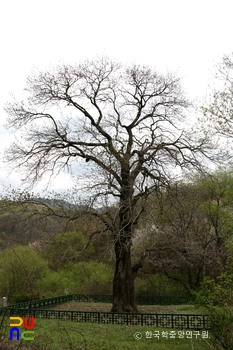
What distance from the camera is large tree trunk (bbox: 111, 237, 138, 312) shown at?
14.6 m

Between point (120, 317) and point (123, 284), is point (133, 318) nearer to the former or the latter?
point (120, 317)

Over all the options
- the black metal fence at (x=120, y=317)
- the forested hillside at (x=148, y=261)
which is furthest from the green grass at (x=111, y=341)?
the forested hillside at (x=148, y=261)

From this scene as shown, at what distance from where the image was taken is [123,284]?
1481 centimetres

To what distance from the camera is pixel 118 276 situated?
1498 centimetres

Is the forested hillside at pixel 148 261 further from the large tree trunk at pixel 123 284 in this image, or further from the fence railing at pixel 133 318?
the fence railing at pixel 133 318

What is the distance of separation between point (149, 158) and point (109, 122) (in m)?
2.86

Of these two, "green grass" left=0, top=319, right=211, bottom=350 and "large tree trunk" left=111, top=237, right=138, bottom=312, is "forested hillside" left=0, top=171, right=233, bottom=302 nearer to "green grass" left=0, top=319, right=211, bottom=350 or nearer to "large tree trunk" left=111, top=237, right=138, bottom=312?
"large tree trunk" left=111, top=237, right=138, bottom=312

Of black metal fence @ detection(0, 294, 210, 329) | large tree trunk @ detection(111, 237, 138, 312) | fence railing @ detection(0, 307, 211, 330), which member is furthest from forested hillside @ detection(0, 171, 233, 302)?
fence railing @ detection(0, 307, 211, 330)

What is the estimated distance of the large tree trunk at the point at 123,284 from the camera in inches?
575

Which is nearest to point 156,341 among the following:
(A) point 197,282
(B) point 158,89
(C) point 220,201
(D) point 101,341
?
(D) point 101,341

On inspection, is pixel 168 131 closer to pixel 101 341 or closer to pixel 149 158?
pixel 149 158

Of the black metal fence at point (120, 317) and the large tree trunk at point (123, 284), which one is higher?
the large tree trunk at point (123, 284)

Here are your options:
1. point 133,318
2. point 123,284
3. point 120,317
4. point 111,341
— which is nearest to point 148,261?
point 123,284

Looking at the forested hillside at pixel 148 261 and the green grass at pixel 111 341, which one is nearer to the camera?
the green grass at pixel 111 341
